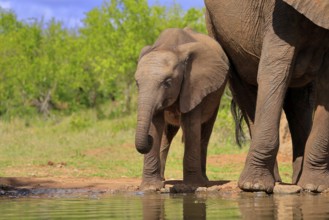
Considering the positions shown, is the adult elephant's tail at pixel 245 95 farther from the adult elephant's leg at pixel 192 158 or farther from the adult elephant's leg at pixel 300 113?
the adult elephant's leg at pixel 192 158

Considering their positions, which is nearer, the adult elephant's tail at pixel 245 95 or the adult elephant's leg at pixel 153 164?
the adult elephant's leg at pixel 153 164

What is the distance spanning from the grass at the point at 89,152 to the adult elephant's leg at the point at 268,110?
11.4 ft

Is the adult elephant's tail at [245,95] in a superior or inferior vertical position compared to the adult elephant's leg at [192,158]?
superior

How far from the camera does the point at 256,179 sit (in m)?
8.47

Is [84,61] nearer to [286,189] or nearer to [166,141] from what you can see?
[166,141]

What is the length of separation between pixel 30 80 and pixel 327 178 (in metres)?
23.7

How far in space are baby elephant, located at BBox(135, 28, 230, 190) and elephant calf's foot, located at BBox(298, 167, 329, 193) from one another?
124 cm

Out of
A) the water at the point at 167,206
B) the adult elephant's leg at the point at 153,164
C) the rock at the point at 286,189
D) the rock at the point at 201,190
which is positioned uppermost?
the adult elephant's leg at the point at 153,164

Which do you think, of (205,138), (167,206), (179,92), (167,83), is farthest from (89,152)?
(167,206)

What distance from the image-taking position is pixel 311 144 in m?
8.59

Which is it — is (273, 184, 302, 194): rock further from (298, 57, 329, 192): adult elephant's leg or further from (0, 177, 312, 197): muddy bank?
(298, 57, 329, 192): adult elephant's leg

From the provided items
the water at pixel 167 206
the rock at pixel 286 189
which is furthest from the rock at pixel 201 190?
the rock at pixel 286 189

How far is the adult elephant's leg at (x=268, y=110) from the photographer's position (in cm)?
836

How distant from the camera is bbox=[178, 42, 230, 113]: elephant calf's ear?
9.52m
